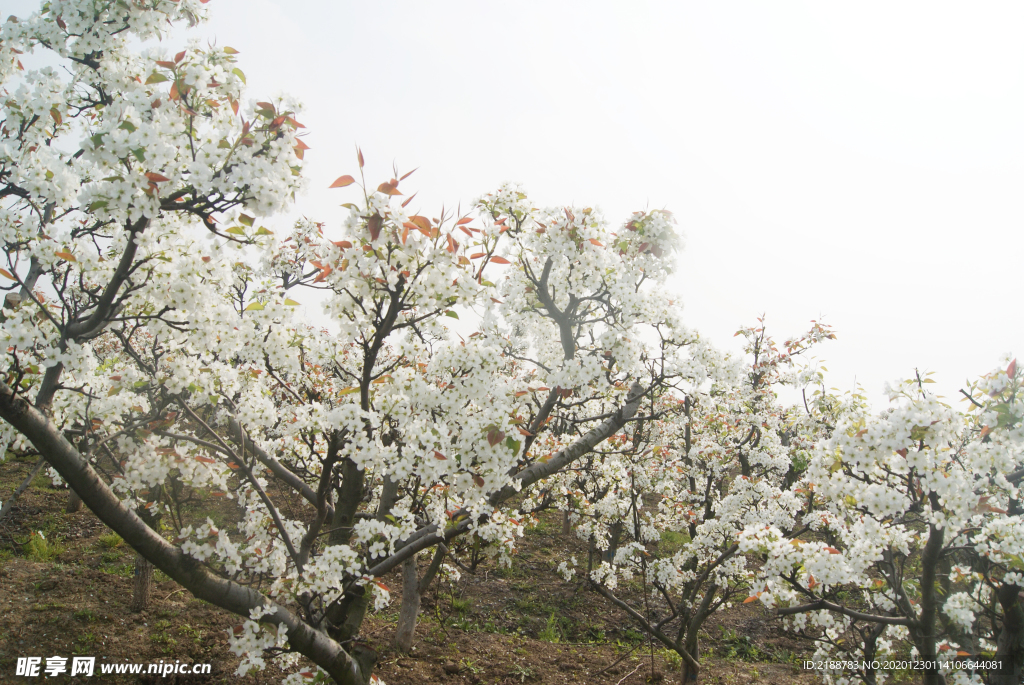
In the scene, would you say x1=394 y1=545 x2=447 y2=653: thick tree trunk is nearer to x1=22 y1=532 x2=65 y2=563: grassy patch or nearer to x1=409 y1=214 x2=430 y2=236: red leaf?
x1=409 y1=214 x2=430 y2=236: red leaf

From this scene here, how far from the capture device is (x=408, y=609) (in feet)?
22.0

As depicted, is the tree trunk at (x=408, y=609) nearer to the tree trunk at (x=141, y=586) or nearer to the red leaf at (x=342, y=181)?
the tree trunk at (x=141, y=586)

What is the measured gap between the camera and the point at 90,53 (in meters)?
4.51

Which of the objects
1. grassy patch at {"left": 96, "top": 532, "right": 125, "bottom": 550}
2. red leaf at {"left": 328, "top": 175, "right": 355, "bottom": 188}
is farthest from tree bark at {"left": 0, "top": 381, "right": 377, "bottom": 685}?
grassy patch at {"left": 96, "top": 532, "right": 125, "bottom": 550}

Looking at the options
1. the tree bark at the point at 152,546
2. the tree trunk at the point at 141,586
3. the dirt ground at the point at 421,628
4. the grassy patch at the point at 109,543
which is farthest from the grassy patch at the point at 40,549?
the tree bark at the point at 152,546

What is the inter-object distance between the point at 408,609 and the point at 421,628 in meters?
1.19

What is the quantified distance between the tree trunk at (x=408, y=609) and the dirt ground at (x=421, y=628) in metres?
0.14

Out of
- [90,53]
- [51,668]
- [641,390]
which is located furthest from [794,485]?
[90,53]

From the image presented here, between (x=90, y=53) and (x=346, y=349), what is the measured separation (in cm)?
360

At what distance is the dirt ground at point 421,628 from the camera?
589 centimetres

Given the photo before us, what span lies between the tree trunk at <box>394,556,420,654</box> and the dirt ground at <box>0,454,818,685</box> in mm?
141

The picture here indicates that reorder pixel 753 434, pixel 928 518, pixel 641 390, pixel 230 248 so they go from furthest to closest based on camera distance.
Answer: pixel 753 434 < pixel 641 390 < pixel 928 518 < pixel 230 248

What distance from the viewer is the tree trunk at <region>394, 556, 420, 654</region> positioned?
21.5 feet

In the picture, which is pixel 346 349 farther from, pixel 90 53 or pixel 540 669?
pixel 540 669
